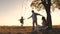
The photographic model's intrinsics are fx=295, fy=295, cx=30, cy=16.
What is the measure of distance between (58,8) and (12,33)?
11.7m

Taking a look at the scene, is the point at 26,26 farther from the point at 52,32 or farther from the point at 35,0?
the point at 52,32

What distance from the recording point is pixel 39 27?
24.2 m

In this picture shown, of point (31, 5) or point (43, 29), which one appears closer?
point (43, 29)

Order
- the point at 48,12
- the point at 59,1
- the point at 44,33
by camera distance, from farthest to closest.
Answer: the point at 59,1 < the point at 48,12 < the point at 44,33

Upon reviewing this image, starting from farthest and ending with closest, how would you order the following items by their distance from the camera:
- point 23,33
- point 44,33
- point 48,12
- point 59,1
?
point 59,1 < point 48,12 < point 23,33 < point 44,33

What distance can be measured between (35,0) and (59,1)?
3198 millimetres

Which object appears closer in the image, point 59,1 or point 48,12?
point 48,12

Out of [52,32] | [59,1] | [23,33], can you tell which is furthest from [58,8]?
[52,32]

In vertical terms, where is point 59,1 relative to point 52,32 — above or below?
above

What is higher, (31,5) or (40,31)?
(31,5)

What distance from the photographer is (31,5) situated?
1465 inches

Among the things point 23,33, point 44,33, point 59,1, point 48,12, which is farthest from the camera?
point 59,1

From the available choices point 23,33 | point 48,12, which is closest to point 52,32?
point 23,33

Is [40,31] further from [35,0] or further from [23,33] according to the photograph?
[35,0]
